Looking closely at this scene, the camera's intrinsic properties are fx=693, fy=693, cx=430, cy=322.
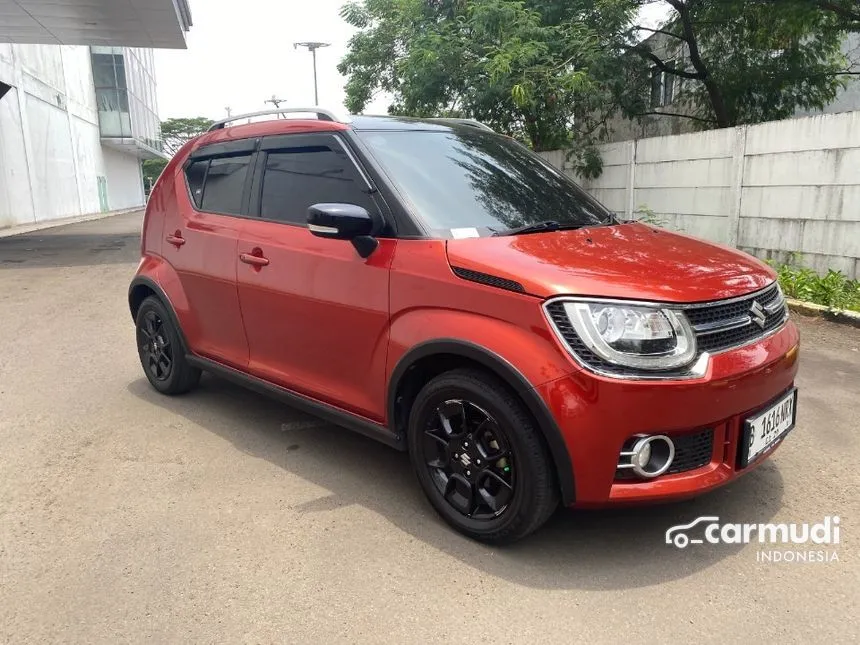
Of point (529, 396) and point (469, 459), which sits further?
point (469, 459)

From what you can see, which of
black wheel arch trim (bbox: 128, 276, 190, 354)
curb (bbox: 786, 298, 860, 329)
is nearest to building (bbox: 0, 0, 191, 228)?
black wheel arch trim (bbox: 128, 276, 190, 354)

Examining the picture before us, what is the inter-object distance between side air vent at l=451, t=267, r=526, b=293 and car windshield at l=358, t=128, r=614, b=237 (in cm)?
33

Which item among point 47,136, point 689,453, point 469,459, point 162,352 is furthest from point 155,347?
point 47,136

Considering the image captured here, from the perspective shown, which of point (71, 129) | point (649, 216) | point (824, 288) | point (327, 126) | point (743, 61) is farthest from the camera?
point (71, 129)

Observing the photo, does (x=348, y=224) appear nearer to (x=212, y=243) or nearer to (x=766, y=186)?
(x=212, y=243)

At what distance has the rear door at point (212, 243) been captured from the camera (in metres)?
4.07

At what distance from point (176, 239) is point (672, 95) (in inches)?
490

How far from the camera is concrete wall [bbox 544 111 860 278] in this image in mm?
7207

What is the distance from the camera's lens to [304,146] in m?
3.71

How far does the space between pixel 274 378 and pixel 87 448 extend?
1.21 meters

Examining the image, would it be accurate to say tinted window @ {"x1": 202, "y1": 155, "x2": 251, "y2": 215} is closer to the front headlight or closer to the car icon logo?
the front headlight

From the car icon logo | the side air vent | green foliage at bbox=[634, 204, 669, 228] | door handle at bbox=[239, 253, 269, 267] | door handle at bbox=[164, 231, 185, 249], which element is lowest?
the car icon logo

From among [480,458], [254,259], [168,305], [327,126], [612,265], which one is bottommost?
[480,458]

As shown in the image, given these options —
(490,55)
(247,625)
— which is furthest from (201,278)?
(490,55)
